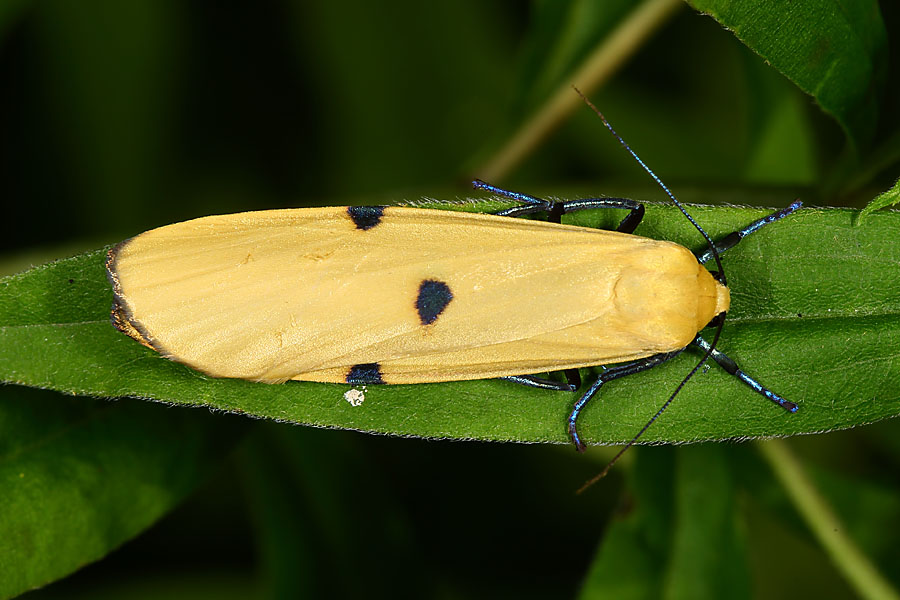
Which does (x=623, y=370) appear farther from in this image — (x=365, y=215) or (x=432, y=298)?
(x=365, y=215)

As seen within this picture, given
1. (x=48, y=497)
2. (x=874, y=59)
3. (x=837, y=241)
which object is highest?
(x=874, y=59)

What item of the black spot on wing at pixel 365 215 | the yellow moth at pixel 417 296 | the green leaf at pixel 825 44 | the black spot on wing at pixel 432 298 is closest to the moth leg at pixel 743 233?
the yellow moth at pixel 417 296

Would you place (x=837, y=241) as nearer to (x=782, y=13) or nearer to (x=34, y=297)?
(x=782, y=13)

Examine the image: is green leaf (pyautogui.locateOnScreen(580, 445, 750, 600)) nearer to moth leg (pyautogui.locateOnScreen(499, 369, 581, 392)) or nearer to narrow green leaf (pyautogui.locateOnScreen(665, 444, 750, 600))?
narrow green leaf (pyautogui.locateOnScreen(665, 444, 750, 600))

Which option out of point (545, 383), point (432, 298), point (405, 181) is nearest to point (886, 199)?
point (545, 383)

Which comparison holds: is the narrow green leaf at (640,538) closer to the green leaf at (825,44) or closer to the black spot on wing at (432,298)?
the black spot on wing at (432,298)

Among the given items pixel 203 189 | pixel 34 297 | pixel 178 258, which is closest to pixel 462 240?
pixel 178 258
